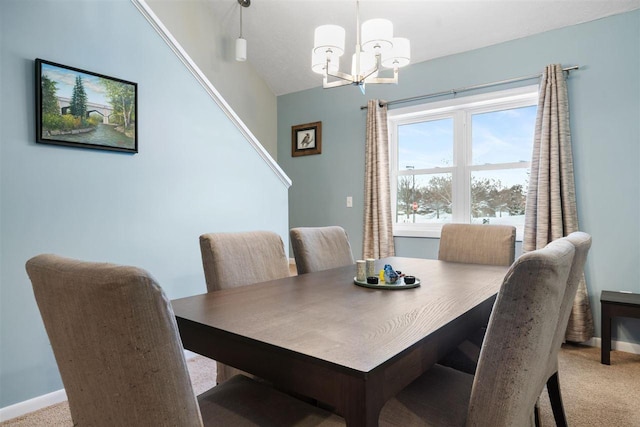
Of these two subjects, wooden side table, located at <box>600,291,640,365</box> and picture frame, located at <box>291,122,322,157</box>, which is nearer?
wooden side table, located at <box>600,291,640,365</box>

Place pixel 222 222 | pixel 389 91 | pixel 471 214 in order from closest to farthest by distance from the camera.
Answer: pixel 222 222
pixel 471 214
pixel 389 91

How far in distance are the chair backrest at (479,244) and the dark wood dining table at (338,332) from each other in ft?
2.75

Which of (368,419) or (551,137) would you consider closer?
(368,419)

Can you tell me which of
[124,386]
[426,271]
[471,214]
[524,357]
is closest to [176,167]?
[426,271]

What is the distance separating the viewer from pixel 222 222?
281 cm

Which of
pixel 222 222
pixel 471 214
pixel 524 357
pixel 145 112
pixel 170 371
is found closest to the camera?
pixel 170 371

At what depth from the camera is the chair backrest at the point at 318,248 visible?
207cm

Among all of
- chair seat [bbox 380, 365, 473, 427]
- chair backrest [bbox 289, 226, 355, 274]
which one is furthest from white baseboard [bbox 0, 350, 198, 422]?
chair seat [bbox 380, 365, 473, 427]

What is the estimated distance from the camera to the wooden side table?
2.44 meters

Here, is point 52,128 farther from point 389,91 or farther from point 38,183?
point 389,91

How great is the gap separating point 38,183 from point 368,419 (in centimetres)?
200

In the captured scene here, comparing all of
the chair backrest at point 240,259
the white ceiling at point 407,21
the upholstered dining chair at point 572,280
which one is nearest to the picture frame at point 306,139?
the white ceiling at point 407,21

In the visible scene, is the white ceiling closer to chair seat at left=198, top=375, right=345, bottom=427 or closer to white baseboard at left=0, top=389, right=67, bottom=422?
chair seat at left=198, top=375, right=345, bottom=427

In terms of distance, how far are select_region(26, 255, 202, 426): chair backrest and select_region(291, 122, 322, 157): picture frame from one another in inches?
147
